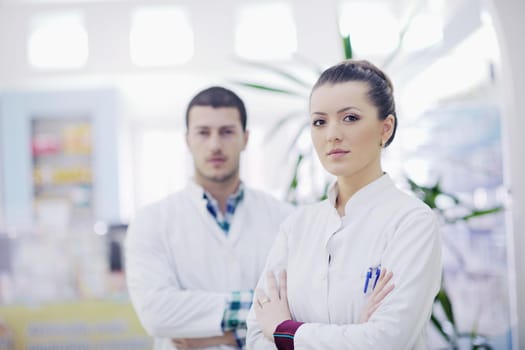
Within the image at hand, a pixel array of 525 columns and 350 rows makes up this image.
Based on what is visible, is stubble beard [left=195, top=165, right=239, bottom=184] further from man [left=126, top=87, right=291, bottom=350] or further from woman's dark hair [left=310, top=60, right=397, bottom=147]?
woman's dark hair [left=310, top=60, right=397, bottom=147]

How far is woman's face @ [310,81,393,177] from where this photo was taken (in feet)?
4.03

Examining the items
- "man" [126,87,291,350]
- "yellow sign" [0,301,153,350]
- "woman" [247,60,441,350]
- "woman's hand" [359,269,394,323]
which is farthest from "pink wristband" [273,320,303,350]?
"yellow sign" [0,301,153,350]

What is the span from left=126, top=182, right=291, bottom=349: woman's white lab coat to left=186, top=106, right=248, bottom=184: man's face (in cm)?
10

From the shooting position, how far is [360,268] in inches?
47.7

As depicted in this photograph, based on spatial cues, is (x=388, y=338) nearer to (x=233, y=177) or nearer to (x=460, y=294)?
(x=233, y=177)

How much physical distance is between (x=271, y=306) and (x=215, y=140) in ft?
2.07

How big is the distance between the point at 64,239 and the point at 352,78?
229 cm

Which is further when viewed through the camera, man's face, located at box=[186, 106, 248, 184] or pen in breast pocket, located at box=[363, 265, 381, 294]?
man's face, located at box=[186, 106, 248, 184]

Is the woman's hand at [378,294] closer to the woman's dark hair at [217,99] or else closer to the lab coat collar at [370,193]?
the lab coat collar at [370,193]

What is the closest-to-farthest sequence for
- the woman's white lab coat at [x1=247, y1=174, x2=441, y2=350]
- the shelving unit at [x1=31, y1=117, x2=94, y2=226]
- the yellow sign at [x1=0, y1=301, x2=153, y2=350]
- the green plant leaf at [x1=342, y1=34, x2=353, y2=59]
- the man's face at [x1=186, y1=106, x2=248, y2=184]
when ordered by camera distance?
the woman's white lab coat at [x1=247, y1=174, x2=441, y2=350]
the man's face at [x1=186, y1=106, x2=248, y2=184]
the green plant leaf at [x1=342, y1=34, x2=353, y2=59]
the yellow sign at [x1=0, y1=301, x2=153, y2=350]
the shelving unit at [x1=31, y1=117, x2=94, y2=226]

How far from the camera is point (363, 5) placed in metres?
5.55

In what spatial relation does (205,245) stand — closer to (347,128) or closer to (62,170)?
(347,128)

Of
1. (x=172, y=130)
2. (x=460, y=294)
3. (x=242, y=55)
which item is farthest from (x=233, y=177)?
(x=172, y=130)

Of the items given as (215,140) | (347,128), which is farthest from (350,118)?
(215,140)
